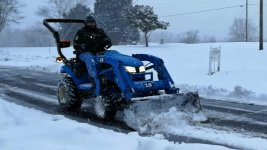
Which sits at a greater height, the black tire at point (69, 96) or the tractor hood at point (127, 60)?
the tractor hood at point (127, 60)

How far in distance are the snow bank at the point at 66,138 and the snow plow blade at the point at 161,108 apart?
0.47 m

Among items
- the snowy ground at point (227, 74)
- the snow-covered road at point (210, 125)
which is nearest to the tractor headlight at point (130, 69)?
the snow-covered road at point (210, 125)

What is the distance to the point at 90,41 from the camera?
10281 millimetres

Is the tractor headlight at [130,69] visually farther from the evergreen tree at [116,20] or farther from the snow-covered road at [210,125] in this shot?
the evergreen tree at [116,20]

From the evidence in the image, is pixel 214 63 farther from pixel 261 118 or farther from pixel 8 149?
pixel 8 149

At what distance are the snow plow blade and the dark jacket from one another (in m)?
2.30

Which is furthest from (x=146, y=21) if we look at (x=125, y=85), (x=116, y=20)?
(x=125, y=85)

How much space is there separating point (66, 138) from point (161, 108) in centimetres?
213

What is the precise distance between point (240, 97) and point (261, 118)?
3774 millimetres

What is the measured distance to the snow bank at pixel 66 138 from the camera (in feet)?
21.4

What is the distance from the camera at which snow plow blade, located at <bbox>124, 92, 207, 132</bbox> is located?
27.1ft

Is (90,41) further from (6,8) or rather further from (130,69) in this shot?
(6,8)

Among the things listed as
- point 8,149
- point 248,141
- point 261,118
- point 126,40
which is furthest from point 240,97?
point 126,40

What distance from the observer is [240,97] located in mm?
13406
